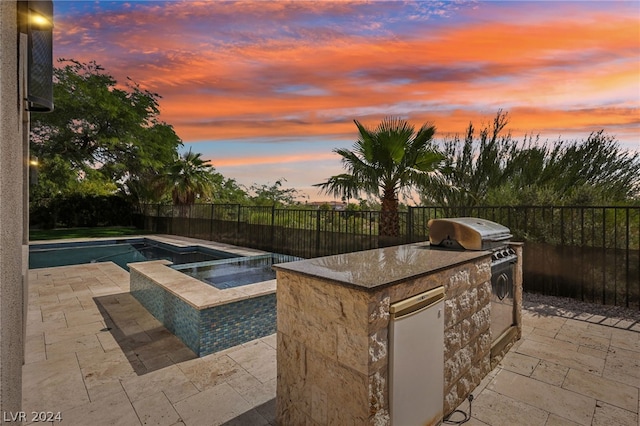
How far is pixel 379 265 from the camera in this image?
222cm

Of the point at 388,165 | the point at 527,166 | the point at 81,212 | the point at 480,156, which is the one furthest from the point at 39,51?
the point at 81,212

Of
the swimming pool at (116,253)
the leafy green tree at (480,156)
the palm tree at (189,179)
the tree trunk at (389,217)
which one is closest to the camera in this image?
the tree trunk at (389,217)

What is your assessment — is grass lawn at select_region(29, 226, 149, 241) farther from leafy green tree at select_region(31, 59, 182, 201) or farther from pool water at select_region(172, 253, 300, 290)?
pool water at select_region(172, 253, 300, 290)

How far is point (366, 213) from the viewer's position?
23.7 ft

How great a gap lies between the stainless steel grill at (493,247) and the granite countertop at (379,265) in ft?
0.58

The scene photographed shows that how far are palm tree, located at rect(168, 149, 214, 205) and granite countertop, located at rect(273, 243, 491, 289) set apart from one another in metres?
14.5

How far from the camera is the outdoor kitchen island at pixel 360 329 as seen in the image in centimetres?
171

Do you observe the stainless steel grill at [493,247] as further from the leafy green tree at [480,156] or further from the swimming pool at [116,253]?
the swimming pool at [116,253]

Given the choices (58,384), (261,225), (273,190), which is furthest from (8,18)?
(273,190)

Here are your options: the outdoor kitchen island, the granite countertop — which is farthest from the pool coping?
the granite countertop

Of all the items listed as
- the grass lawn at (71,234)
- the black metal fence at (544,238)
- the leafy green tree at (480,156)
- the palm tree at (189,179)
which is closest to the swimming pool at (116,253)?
the grass lawn at (71,234)

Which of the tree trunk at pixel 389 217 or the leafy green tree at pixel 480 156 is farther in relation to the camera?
the leafy green tree at pixel 480 156

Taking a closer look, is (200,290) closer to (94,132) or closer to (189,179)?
(189,179)

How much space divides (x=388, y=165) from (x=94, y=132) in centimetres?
1642
